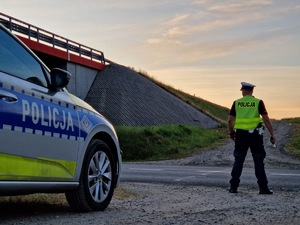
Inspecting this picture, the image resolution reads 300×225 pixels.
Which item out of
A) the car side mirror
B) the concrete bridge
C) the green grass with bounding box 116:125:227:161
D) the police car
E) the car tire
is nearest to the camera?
the police car

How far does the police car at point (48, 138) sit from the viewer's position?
5.73 m

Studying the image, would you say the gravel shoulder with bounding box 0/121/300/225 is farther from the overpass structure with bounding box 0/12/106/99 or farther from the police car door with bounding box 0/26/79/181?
the overpass structure with bounding box 0/12/106/99

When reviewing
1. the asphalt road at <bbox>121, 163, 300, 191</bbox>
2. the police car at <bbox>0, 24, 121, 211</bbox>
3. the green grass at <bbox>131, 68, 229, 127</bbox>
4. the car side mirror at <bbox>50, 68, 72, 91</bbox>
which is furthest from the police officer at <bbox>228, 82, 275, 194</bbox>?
the green grass at <bbox>131, 68, 229, 127</bbox>

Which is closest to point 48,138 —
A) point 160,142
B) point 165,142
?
point 160,142

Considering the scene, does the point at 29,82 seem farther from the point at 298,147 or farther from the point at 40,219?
the point at 298,147

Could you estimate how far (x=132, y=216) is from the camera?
6.67m

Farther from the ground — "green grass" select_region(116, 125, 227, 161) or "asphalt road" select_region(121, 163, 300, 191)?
"green grass" select_region(116, 125, 227, 161)

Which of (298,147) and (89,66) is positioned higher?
(89,66)

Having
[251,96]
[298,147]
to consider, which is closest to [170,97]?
[298,147]

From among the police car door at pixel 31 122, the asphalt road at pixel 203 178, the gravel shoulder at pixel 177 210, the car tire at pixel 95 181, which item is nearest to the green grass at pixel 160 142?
the asphalt road at pixel 203 178

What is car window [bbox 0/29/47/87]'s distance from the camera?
6031 millimetres

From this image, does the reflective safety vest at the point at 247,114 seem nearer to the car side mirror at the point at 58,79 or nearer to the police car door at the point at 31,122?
the police car door at the point at 31,122

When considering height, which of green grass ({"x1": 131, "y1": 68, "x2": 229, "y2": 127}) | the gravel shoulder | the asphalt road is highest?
green grass ({"x1": 131, "y1": 68, "x2": 229, "y2": 127})

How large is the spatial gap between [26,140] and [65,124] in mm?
753
